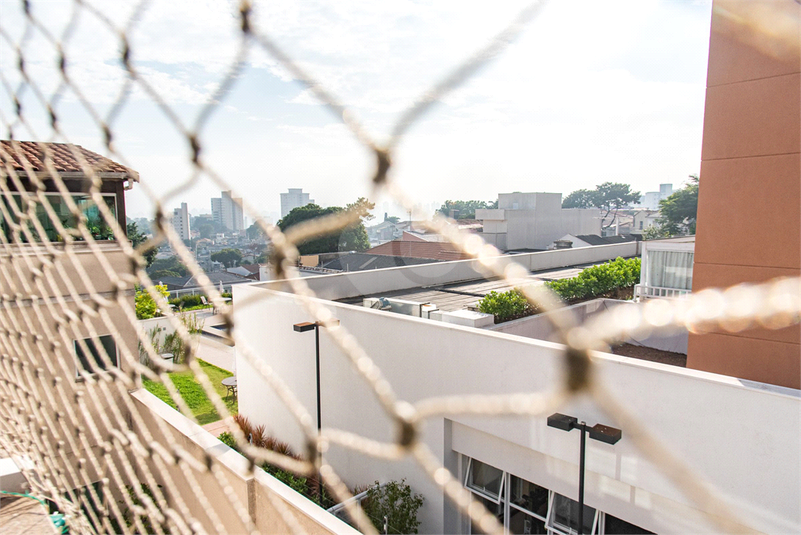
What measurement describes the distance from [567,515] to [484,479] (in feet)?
1.86

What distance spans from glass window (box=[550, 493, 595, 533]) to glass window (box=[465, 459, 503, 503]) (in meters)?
0.36

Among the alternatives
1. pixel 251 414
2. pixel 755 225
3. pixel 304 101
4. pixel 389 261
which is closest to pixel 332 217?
pixel 304 101

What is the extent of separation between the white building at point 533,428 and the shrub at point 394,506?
8 centimetres

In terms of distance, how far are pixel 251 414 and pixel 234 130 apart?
5.19 metres

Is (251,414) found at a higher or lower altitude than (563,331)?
lower

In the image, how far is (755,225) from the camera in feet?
7.74

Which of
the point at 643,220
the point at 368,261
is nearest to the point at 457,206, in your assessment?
the point at 368,261

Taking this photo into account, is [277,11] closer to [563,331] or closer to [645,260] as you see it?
[563,331]

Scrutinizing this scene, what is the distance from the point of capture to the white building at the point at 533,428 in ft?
7.09

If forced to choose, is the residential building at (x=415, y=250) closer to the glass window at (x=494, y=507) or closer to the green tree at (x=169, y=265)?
the glass window at (x=494, y=507)

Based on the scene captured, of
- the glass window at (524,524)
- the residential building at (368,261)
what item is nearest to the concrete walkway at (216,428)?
the glass window at (524,524)

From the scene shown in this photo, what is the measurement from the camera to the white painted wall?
7.05 ft

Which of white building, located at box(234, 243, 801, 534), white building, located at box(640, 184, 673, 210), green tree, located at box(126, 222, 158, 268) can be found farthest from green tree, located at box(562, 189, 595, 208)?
white building, located at box(234, 243, 801, 534)

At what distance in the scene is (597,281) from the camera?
4.90 metres
